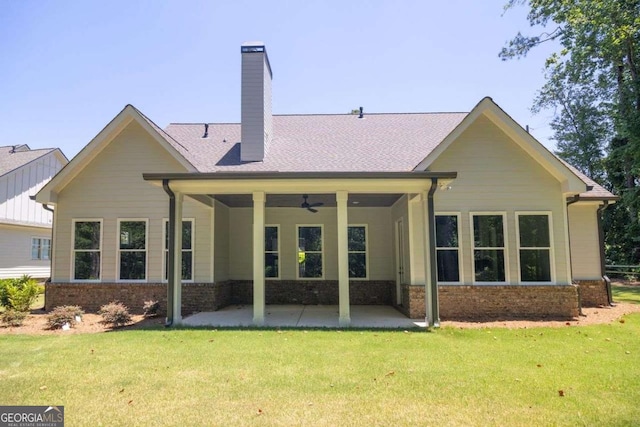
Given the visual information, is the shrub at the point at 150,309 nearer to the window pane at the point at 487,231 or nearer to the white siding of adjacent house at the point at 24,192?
the window pane at the point at 487,231

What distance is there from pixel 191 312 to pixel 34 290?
Answer: 15.0ft

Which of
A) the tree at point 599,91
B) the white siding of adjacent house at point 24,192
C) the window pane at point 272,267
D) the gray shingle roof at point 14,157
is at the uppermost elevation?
the tree at point 599,91

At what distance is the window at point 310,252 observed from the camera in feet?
44.4

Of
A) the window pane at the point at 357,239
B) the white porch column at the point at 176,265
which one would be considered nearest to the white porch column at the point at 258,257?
the white porch column at the point at 176,265

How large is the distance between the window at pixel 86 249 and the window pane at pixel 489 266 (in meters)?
10.7

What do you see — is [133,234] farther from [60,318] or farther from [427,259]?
[427,259]

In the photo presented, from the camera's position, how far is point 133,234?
11898mm

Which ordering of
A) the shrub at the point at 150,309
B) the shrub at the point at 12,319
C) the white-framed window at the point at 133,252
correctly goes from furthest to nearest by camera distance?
1. the white-framed window at the point at 133,252
2. the shrub at the point at 150,309
3. the shrub at the point at 12,319

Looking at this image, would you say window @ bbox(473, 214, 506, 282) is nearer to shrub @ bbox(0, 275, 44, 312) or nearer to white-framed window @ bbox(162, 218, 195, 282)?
white-framed window @ bbox(162, 218, 195, 282)

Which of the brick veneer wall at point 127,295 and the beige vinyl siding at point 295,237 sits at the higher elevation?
the beige vinyl siding at point 295,237

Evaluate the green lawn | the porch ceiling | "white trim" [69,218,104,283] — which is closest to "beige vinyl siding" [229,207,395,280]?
the porch ceiling

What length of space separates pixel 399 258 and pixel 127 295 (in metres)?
8.10

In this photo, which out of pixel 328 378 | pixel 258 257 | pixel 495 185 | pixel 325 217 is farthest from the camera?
pixel 325 217

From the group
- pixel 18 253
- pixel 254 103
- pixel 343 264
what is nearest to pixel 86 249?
pixel 254 103
